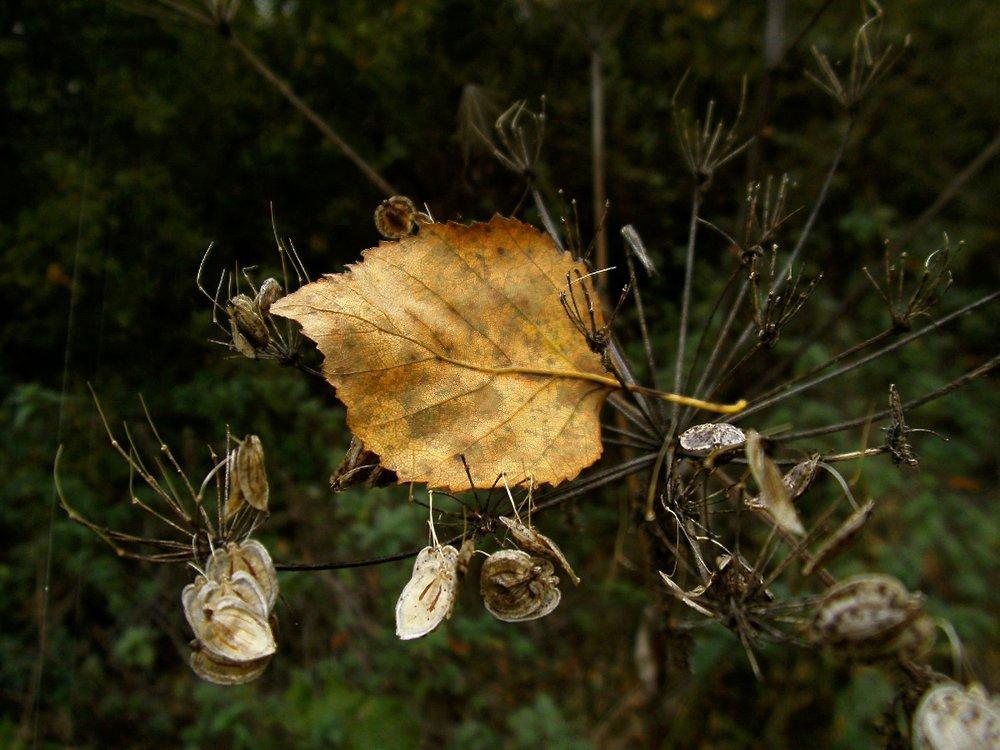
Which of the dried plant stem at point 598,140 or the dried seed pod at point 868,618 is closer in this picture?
the dried seed pod at point 868,618

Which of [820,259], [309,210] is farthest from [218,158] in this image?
[820,259]

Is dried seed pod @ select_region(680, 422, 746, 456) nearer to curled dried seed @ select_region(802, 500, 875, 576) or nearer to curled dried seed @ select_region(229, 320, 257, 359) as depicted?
curled dried seed @ select_region(802, 500, 875, 576)

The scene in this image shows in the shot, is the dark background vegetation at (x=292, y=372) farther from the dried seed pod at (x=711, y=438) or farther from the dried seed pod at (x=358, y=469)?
the dried seed pod at (x=711, y=438)

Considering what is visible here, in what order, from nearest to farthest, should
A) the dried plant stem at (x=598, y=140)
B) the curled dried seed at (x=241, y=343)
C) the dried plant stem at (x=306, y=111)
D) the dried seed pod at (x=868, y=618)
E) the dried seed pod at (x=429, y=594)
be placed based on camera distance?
1. the dried seed pod at (x=868, y=618)
2. the dried seed pod at (x=429, y=594)
3. the curled dried seed at (x=241, y=343)
4. the dried plant stem at (x=306, y=111)
5. the dried plant stem at (x=598, y=140)

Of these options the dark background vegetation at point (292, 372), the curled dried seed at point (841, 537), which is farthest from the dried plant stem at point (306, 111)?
the curled dried seed at point (841, 537)

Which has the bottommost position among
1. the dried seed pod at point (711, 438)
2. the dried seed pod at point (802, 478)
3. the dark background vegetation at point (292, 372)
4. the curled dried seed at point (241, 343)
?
the dark background vegetation at point (292, 372)

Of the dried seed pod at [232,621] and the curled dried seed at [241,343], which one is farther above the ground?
the curled dried seed at [241,343]
